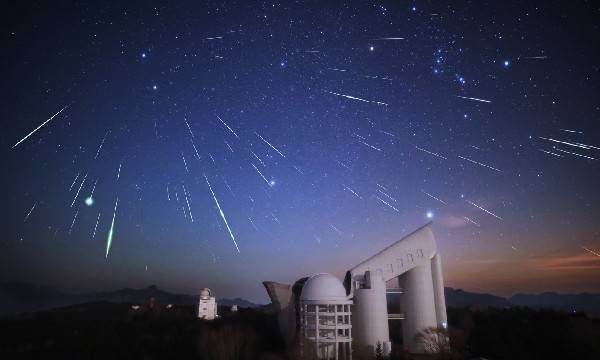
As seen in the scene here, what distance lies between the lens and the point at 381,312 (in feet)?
87.4

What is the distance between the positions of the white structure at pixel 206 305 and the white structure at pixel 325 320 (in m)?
42.8

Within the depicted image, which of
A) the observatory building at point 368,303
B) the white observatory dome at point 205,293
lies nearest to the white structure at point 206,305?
the white observatory dome at point 205,293

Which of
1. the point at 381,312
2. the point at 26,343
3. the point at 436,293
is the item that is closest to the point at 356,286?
the point at 381,312

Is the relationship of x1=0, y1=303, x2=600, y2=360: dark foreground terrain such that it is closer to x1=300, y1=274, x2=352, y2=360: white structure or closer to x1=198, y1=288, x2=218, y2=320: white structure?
x1=300, y1=274, x2=352, y2=360: white structure

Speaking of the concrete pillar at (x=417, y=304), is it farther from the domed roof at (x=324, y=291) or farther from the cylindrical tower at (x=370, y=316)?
the domed roof at (x=324, y=291)

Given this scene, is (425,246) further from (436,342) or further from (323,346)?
(323,346)

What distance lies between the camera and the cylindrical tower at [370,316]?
26.0 meters

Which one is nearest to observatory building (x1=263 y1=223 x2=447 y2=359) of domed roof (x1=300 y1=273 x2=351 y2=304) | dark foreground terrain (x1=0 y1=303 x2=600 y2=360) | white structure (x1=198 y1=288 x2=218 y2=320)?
domed roof (x1=300 y1=273 x2=351 y2=304)

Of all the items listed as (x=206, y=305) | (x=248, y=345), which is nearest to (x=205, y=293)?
(x=206, y=305)

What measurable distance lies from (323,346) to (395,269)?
9.08 m

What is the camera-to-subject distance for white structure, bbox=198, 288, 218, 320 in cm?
6203

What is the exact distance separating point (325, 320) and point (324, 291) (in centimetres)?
190

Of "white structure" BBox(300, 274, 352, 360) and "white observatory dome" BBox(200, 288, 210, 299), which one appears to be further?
"white observatory dome" BBox(200, 288, 210, 299)

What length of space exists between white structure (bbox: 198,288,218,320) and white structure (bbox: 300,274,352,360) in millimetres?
42805
